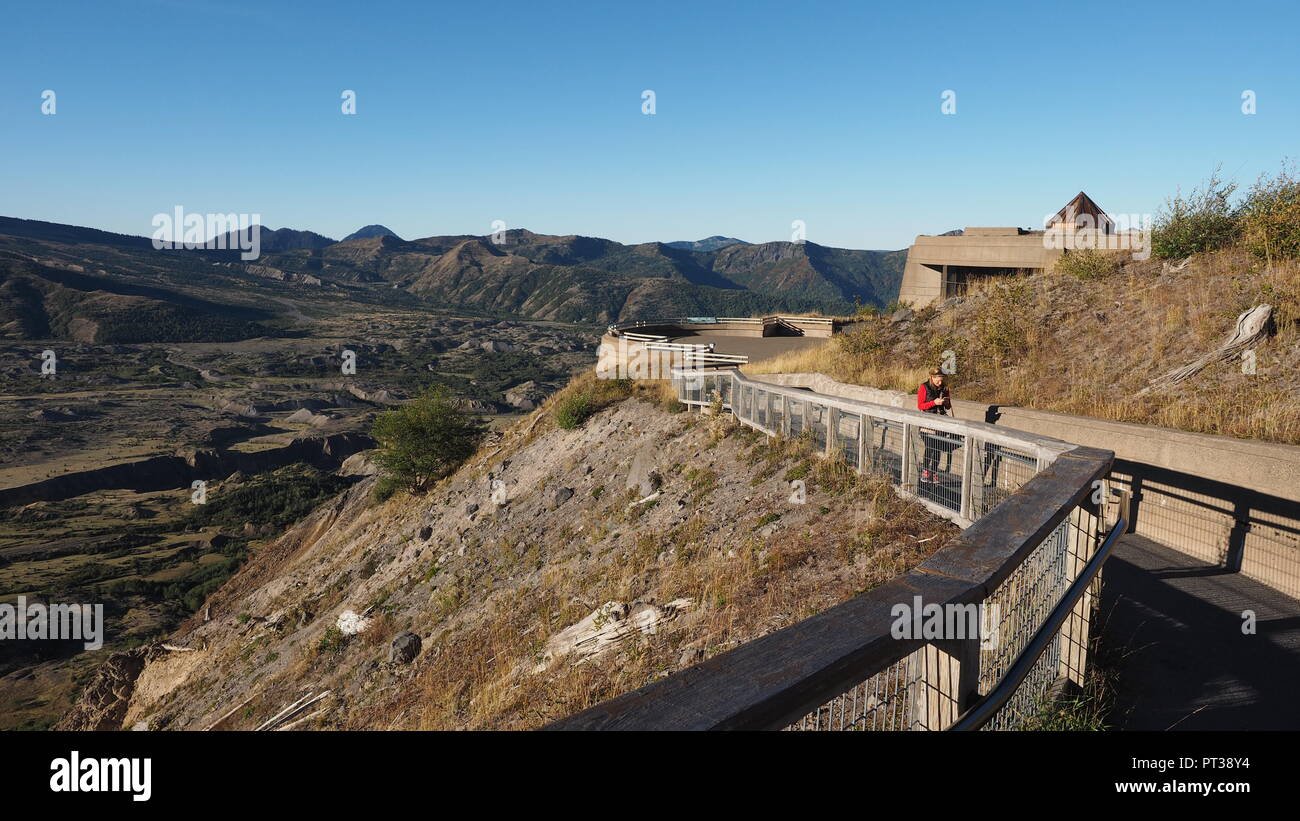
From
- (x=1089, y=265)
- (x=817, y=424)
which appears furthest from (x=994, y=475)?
(x=1089, y=265)

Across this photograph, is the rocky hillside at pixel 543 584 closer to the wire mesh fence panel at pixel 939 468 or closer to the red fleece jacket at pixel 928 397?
the wire mesh fence panel at pixel 939 468

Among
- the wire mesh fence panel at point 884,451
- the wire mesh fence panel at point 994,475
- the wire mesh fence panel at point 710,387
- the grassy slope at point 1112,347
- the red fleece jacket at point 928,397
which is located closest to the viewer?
the wire mesh fence panel at point 994,475

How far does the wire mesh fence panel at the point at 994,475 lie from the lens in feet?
20.9

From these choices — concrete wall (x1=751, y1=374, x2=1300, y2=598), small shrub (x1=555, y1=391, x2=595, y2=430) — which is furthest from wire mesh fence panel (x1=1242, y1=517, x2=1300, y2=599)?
small shrub (x1=555, y1=391, x2=595, y2=430)

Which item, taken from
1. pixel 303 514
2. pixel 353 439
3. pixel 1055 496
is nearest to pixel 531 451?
pixel 1055 496

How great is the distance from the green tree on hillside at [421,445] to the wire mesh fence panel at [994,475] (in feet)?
83.7

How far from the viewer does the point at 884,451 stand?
8.70 m

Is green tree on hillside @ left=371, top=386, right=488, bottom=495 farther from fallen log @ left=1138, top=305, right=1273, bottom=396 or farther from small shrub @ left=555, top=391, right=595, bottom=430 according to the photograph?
fallen log @ left=1138, top=305, right=1273, bottom=396

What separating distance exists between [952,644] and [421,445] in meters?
29.1

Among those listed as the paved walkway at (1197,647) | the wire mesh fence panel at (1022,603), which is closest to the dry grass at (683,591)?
the paved walkway at (1197,647)

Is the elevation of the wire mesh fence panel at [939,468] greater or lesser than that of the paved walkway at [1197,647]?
greater

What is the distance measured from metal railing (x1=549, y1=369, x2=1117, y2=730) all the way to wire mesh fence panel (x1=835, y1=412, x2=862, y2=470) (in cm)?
310
